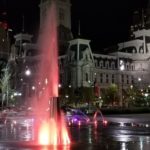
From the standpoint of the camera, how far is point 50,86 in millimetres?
21109

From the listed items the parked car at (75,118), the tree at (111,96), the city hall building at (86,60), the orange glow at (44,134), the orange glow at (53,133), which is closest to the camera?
the orange glow at (53,133)

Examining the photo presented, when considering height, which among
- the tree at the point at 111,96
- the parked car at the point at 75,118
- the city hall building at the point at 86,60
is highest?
the city hall building at the point at 86,60

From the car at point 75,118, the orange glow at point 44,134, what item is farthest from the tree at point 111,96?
the orange glow at point 44,134

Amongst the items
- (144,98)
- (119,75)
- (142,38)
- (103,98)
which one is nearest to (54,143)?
(144,98)

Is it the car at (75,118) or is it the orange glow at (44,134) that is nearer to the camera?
the orange glow at (44,134)

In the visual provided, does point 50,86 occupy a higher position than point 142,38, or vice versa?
point 142,38

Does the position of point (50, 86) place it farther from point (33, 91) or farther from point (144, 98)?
point (33, 91)

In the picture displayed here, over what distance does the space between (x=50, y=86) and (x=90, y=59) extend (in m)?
113

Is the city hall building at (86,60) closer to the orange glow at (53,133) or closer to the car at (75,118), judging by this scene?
the car at (75,118)

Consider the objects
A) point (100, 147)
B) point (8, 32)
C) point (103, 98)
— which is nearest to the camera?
point (100, 147)

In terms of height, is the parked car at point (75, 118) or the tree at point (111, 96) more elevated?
the tree at point (111, 96)

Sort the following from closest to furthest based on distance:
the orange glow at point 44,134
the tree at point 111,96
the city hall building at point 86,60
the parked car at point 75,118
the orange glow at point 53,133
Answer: the orange glow at point 53,133, the orange glow at point 44,134, the parked car at point 75,118, the tree at point 111,96, the city hall building at point 86,60

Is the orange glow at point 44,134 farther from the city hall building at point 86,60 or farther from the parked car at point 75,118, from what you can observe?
the city hall building at point 86,60

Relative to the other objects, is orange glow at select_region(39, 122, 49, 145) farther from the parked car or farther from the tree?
the tree
